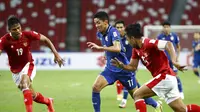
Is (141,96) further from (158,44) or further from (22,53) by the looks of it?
(22,53)

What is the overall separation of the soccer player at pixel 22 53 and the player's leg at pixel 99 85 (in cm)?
87

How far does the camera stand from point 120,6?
88.2 feet

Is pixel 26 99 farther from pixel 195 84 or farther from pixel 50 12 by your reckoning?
pixel 50 12

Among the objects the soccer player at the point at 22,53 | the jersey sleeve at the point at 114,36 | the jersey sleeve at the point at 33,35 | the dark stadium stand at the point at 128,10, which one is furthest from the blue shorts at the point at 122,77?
the dark stadium stand at the point at 128,10

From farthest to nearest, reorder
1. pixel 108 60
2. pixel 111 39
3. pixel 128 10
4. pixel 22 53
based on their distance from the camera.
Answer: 1. pixel 128 10
2. pixel 108 60
3. pixel 111 39
4. pixel 22 53

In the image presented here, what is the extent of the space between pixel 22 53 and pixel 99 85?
154cm

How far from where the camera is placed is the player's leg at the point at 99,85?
29.0 feet

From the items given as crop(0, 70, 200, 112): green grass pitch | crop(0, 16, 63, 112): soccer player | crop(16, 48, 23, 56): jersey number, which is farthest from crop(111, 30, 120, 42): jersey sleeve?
crop(0, 70, 200, 112): green grass pitch

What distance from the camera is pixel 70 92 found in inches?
550

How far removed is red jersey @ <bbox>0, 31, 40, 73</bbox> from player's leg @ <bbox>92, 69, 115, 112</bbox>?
4.49 feet

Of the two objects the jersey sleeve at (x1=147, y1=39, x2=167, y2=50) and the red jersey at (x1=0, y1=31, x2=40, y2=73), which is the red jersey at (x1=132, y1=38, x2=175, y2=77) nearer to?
the jersey sleeve at (x1=147, y1=39, x2=167, y2=50)

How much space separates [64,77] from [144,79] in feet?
10.9

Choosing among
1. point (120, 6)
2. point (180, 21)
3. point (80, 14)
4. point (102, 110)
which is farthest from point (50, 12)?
point (102, 110)

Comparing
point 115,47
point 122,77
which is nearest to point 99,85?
point 122,77
